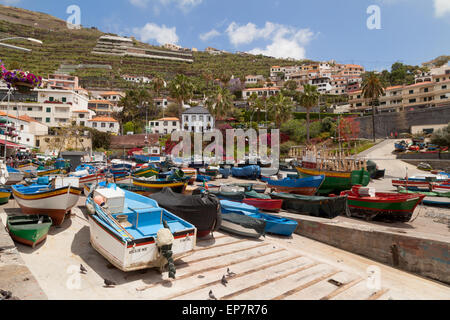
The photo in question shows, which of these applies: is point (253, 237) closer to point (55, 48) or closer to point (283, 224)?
point (283, 224)

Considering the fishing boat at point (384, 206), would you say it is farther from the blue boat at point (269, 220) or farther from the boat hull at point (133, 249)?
the boat hull at point (133, 249)

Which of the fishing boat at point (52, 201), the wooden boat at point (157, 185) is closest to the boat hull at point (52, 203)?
the fishing boat at point (52, 201)

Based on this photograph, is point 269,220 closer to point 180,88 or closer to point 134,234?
point 134,234

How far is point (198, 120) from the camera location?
63250 millimetres

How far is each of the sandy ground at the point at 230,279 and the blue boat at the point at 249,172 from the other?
1990 centimetres

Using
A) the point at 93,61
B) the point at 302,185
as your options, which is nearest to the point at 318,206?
the point at 302,185

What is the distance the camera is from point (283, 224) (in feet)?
39.8

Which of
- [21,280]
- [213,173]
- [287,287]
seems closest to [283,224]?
[287,287]

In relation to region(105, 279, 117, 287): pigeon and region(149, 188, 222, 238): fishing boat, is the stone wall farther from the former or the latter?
region(105, 279, 117, 287): pigeon

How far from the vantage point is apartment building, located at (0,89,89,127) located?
55.7 metres

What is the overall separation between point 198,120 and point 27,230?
5627 centimetres

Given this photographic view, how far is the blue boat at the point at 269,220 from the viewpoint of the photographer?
40.1ft

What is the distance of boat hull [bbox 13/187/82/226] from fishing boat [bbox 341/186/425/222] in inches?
591
